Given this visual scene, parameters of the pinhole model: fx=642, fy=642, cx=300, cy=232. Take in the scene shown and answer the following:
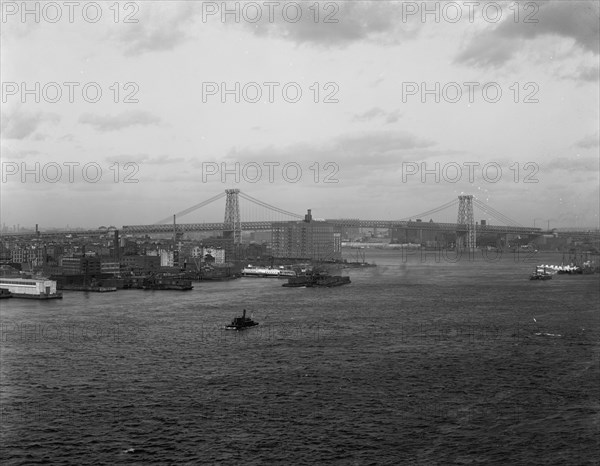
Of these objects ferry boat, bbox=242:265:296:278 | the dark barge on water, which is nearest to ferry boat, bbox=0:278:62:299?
the dark barge on water

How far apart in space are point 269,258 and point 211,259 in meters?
4.04

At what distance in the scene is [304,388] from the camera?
21.9 ft

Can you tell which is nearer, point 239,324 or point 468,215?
point 239,324

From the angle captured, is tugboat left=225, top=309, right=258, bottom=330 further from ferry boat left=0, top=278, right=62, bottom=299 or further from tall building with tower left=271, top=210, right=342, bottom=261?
tall building with tower left=271, top=210, right=342, bottom=261

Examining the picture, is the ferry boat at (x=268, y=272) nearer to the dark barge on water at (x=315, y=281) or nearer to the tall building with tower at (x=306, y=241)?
the dark barge on water at (x=315, y=281)

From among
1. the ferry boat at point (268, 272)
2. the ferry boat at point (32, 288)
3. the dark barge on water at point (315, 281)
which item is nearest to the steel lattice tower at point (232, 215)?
the ferry boat at point (268, 272)

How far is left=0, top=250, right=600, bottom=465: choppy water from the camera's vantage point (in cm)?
504

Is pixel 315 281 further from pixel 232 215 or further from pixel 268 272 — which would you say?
pixel 232 215

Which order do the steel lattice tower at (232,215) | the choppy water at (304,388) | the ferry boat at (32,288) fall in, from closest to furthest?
the choppy water at (304,388)
the ferry boat at (32,288)
the steel lattice tower at (232,215)

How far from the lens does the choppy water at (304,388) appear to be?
504cm

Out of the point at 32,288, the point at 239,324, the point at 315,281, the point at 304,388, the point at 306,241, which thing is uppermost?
the point at 306,241

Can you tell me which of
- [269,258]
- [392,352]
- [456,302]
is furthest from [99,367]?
[269,258]

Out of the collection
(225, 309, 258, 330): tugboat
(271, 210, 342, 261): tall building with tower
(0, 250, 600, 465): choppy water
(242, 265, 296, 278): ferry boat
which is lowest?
(0, 250, 600, 465): choppy water

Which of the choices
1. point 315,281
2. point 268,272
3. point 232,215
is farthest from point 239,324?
point 232,215
